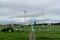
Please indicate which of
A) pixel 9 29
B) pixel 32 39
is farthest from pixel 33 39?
pixel 9 29

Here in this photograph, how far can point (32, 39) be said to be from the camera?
11.5 ft

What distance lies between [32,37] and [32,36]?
37mm

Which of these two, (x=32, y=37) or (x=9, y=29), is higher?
(x=32, y=37)

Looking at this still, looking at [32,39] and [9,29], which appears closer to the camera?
[32,39]

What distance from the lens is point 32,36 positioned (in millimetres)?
3621

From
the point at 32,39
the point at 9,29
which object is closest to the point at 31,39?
the point at 32,39

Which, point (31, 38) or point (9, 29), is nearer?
point (31, 38)

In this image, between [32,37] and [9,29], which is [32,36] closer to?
[32,37]

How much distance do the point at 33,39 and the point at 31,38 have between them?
0.19ft

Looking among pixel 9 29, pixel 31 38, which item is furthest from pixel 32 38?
pixel 9 29

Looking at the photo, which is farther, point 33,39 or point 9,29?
point 9,29

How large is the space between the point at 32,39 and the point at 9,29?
31163 mm

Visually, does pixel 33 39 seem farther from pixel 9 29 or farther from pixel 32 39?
pixel 9 29

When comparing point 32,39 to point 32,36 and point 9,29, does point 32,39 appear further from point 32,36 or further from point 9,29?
point 9,29
